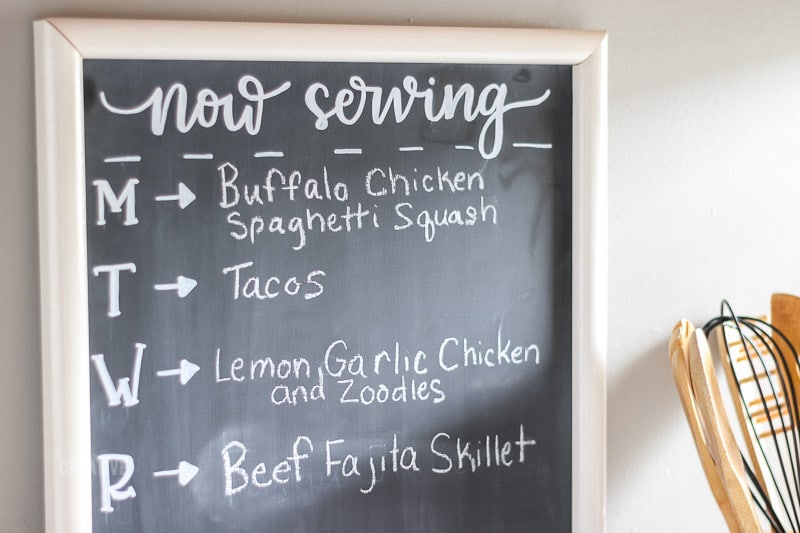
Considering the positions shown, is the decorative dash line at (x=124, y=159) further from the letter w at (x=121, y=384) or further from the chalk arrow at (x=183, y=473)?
the chalk arrow at (x=183, y=473)

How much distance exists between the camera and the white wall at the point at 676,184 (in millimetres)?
1227

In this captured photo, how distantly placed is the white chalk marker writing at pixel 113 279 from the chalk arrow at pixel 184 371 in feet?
0.34

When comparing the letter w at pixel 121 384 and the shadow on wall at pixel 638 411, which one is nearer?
the letter w at pixel 121 384

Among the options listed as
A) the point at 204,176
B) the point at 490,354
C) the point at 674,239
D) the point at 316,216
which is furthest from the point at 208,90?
the point at 674,239

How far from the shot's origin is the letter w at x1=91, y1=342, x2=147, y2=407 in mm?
1087

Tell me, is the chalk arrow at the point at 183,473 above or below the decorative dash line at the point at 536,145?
below

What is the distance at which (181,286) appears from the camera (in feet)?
3.61

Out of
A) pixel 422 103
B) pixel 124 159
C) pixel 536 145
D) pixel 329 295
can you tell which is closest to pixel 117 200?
pixel 124 159

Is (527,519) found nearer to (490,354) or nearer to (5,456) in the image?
(490,354)

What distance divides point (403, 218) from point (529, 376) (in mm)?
317

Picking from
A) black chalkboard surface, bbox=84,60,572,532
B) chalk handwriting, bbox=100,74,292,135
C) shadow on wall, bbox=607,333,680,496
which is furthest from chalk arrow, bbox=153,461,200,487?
shadow on wall, bbox=607,333,680,496

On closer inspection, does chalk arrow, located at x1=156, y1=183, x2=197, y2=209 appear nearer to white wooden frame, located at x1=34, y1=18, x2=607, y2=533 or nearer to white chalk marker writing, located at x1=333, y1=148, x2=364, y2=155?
white wooden frame, located at x1=34, y1=18, x2=607, y2=533

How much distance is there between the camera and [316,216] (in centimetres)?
113

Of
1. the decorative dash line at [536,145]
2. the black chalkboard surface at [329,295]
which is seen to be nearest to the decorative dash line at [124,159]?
the black chalkboard surface at [329,295]
